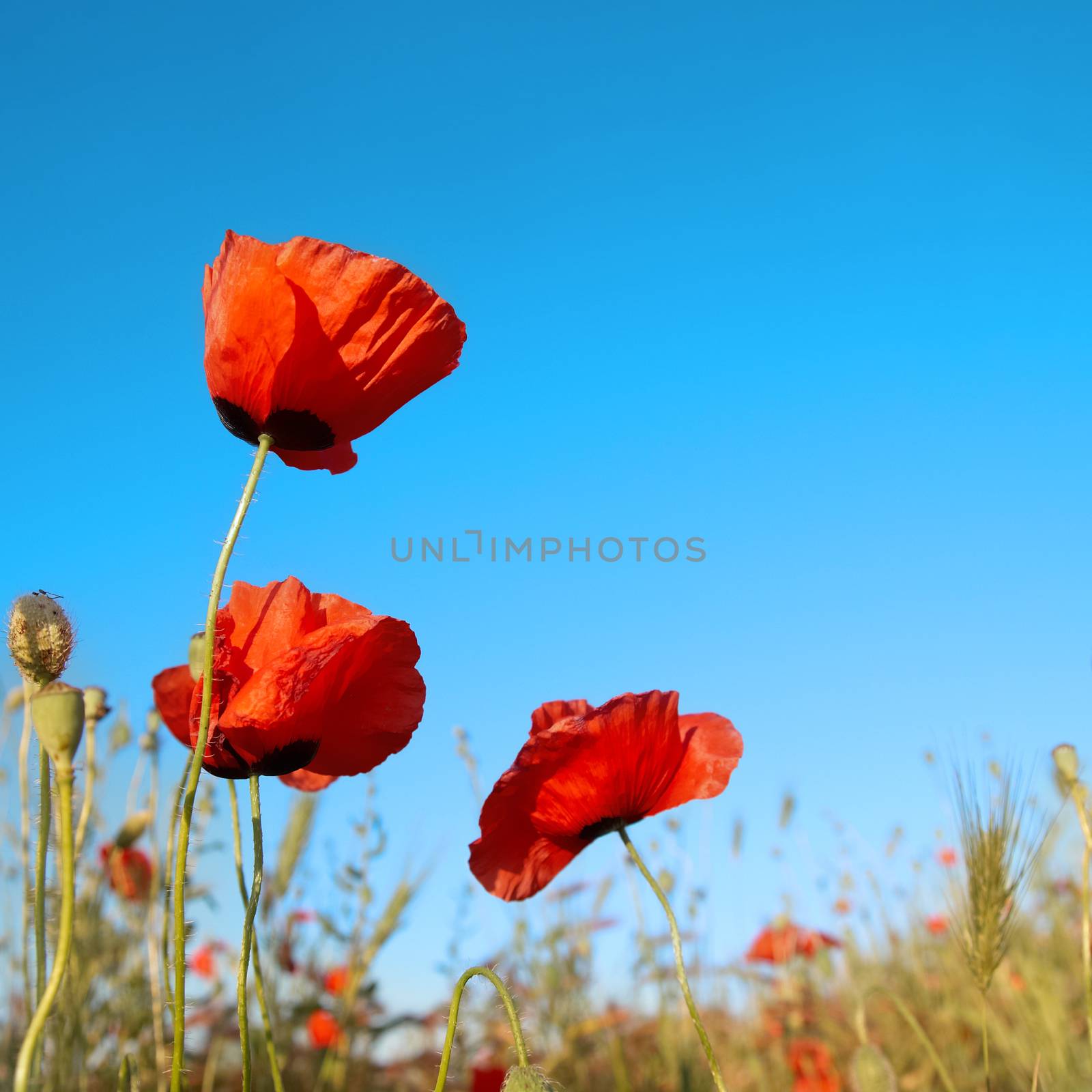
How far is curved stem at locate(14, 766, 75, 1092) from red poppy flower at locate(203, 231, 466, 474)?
0.57 meters

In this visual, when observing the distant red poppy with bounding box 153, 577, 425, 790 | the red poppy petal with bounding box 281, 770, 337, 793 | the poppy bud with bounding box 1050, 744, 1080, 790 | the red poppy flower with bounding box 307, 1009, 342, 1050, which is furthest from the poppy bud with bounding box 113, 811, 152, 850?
the poppy bud with bounding box 1050, 744, 1080, 790

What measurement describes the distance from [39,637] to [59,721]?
285 mm

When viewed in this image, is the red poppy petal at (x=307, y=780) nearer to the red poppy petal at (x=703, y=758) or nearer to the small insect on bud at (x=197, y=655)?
the small insect on bud at (x=197, y=655)

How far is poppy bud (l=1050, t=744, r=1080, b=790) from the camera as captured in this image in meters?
1.61

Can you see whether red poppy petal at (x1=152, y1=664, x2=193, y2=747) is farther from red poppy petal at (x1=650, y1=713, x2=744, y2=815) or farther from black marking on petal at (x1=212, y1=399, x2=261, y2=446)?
red poppy petal at (x1=650, y1=713, x2=744, y2=815)

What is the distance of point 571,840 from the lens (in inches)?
55.7

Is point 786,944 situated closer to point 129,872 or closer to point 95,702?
point 129,872

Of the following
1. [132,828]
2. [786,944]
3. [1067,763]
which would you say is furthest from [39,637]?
[786,944]

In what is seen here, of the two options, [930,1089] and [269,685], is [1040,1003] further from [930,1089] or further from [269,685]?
[269,685]

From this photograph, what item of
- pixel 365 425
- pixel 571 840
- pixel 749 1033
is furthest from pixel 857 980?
pixel 365 425

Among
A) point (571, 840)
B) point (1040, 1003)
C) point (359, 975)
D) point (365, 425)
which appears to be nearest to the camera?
point (365, 425)

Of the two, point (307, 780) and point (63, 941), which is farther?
point (307, 780)

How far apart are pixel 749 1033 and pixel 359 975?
5.16 feet

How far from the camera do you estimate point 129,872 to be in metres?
2.50
